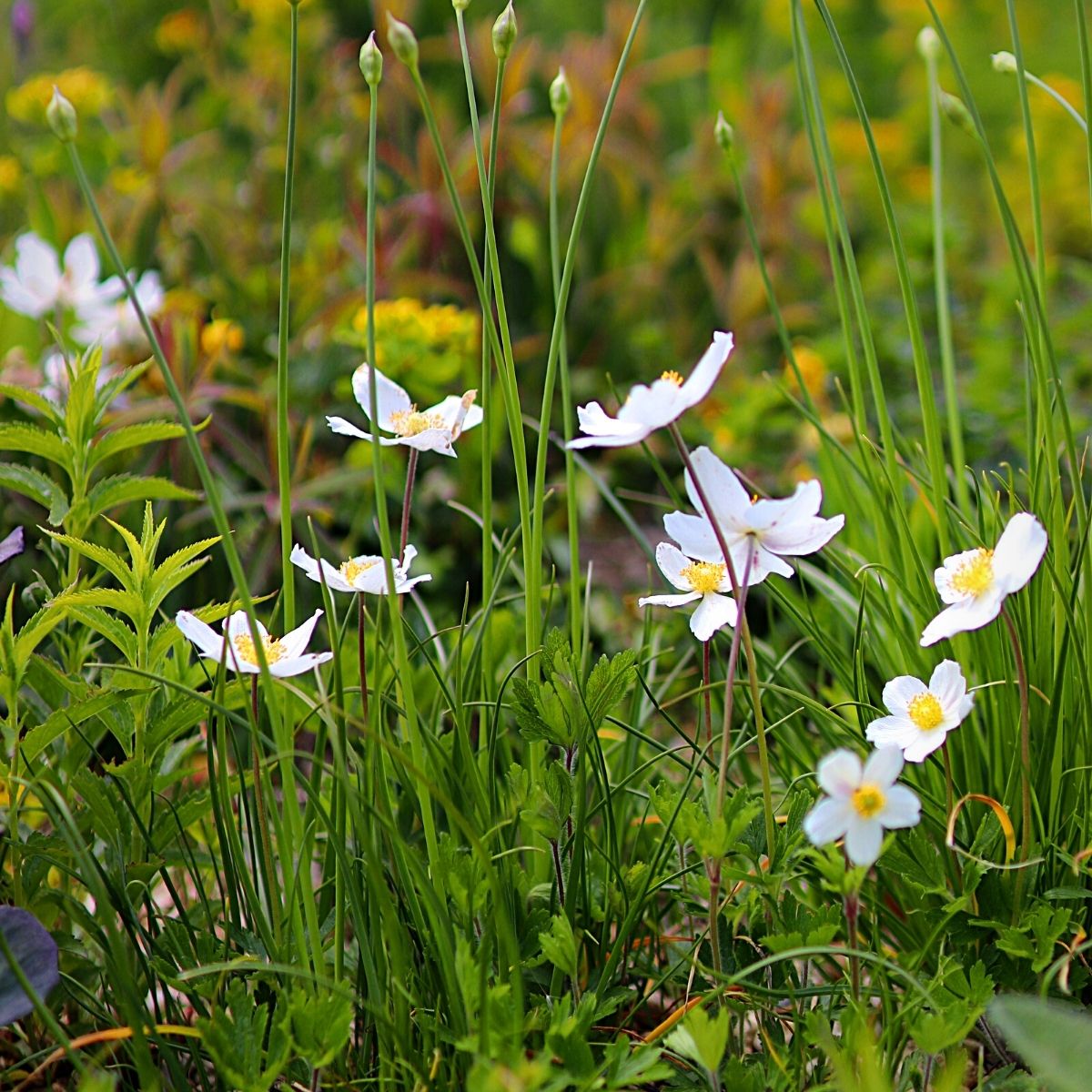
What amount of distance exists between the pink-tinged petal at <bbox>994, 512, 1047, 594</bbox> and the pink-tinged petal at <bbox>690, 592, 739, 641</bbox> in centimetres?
21

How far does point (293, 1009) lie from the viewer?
2.46 ft

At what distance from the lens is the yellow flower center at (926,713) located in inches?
33.9

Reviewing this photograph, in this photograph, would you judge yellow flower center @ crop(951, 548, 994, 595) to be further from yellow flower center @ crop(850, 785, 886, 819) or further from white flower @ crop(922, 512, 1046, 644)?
yellow flower center @ crop(850, 785, 886, 819)

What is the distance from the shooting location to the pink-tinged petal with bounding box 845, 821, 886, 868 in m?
0.70

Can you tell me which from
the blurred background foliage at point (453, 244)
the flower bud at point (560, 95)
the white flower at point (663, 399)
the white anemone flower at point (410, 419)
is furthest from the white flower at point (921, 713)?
the blurred background foliage at point (453, 244)

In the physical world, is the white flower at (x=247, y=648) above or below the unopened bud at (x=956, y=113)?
below

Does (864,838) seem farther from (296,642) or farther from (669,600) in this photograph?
(296,642)

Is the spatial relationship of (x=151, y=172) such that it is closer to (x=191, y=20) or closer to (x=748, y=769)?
(x=191, y=20)

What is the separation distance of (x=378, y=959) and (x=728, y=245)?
97.8 inches

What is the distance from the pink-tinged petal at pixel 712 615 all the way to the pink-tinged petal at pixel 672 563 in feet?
0.07

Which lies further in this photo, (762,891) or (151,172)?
(151,172)

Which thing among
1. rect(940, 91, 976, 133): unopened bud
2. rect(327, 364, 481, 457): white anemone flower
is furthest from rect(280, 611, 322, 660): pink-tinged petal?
rect(940, 91, 976, 133): unopened bud

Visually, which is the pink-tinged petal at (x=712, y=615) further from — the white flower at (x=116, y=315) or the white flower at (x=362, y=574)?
the white flower at (x=116, y=315)

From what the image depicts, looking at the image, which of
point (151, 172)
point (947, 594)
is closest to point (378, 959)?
point (947, 594)
